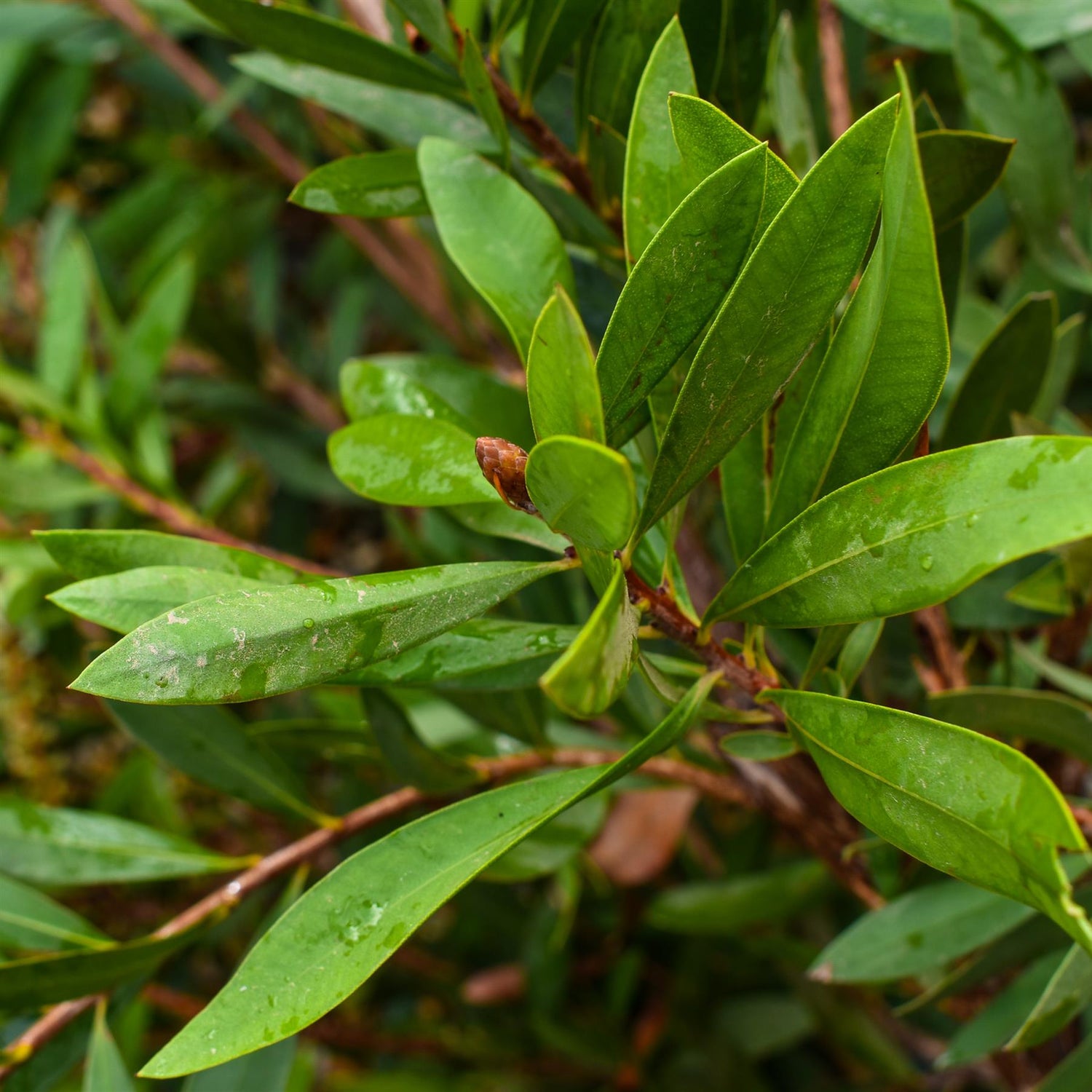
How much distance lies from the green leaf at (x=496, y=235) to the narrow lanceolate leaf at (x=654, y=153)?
4 cm

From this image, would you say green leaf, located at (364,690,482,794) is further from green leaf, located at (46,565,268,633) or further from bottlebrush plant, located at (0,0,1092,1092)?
green leaf, located at (46,565,268,633)

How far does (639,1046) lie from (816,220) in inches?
38.7

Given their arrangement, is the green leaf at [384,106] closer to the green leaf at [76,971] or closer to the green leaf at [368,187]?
the green leaf at [368,187]

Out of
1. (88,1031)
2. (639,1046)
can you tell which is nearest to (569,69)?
(88,1031)

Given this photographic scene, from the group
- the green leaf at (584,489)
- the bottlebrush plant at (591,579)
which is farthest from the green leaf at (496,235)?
the green leaf at (584,489)

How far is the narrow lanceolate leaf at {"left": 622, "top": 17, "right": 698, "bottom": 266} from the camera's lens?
0.40m

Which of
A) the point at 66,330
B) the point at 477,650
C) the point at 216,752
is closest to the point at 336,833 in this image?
the point at 216,752

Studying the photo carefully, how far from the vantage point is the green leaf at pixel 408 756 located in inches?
21.0

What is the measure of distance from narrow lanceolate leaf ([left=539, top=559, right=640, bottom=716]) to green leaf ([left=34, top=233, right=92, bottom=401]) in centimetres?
72

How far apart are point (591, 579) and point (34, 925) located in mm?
421

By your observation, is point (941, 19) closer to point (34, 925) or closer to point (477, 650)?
point (477, 650)

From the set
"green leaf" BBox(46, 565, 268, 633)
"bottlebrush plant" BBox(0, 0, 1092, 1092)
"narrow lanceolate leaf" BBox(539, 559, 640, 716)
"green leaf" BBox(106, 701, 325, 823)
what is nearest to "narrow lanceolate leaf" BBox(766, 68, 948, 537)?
"bottlebrush plant" BBox(0, 0, 1092, 1092)

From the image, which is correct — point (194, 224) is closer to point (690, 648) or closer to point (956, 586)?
point (690, 648)

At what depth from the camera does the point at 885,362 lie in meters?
0.34
